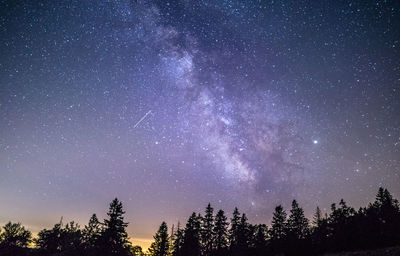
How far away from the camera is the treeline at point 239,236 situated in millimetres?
31438

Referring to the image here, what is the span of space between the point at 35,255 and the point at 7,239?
980cm

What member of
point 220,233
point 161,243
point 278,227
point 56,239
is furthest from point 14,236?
point 278,227

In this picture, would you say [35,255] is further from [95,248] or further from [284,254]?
[284,254]

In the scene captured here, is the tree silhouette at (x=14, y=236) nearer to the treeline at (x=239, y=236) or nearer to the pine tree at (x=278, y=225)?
the treeline at (x=239, y=236)

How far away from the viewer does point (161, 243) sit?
53.0 metres

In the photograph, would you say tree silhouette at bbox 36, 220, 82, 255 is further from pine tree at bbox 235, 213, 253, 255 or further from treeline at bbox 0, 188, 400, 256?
pine tree at bbox 235, 213, 253, 255

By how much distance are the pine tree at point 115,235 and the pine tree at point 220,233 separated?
22964mm

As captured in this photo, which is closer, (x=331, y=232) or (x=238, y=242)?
(x=331, y=232)

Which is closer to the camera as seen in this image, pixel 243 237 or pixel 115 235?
pixel 115 235

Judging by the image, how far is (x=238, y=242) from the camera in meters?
45.2

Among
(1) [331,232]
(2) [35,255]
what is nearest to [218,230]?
(1) [331,232]

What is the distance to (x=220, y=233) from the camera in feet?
160

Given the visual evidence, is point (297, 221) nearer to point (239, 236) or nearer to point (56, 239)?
point (239, 236)

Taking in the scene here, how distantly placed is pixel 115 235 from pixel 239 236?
26.8m
